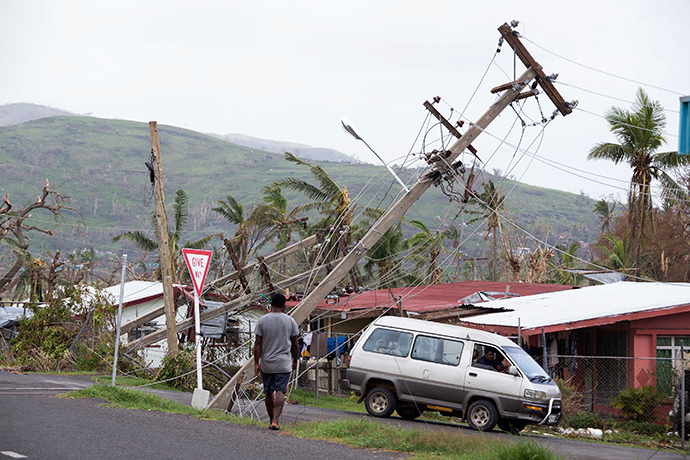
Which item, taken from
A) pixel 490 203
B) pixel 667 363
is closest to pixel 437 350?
pixel 667 363

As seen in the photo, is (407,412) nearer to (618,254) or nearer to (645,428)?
(645,428)

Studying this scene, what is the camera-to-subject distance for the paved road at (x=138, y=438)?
7582mm

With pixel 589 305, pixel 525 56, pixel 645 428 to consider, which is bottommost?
pixel 645 428

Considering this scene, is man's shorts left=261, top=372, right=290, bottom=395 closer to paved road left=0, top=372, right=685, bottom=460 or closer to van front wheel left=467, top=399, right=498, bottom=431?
paved road left=0, top=372, right=685, bottom=460

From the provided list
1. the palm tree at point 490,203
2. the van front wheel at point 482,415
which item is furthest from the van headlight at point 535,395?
the palm tree at point 490,203

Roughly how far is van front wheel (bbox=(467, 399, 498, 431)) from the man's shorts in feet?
17.0

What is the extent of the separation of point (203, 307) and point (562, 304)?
10455mm

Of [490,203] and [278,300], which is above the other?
[490,203]

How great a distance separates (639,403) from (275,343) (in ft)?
32.4

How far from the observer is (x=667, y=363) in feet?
59.0

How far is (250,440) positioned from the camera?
885cm

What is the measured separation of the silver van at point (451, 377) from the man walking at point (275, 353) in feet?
16.7

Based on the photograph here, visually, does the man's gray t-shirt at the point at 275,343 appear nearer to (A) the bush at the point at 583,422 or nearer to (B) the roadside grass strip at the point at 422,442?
(B) the roadside grass strip at the point at 422,442

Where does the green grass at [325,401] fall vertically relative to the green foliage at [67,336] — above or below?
below
